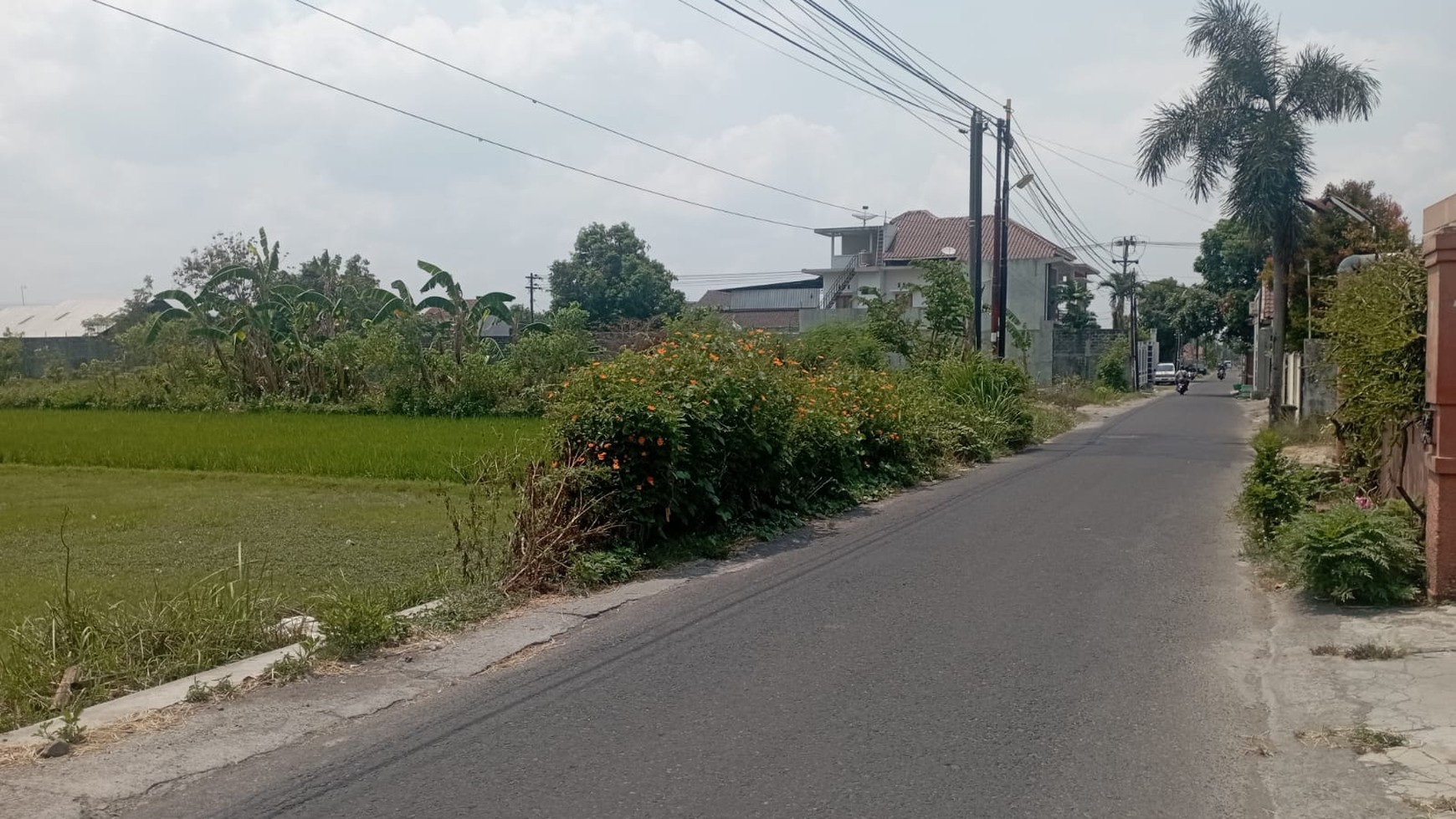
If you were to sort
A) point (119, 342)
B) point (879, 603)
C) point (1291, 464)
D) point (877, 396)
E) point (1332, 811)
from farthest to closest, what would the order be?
point (119, 342) → point (877, 396) → point (1291, 464) → point (879, 603) → point (1332, 811)

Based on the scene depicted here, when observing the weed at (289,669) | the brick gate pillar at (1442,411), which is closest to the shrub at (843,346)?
Answer: the brick gate pillar at (1442,411)

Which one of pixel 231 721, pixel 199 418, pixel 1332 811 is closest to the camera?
pixel 1332 811

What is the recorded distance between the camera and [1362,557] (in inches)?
319

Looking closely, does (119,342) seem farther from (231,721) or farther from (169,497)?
(231,721)

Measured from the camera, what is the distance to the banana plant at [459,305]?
115ft

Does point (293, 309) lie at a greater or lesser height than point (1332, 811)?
greater

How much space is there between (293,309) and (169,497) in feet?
76.8

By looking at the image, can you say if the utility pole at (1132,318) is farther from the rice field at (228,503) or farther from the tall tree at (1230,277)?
the rice field at (228,503)

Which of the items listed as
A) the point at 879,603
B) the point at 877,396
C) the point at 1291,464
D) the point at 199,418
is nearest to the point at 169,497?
the point at 877,396

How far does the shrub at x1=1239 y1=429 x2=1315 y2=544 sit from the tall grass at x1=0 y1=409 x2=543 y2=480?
361 inches

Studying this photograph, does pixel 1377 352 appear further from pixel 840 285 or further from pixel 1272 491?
pixel 840 285

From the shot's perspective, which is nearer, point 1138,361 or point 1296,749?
point 1296,749

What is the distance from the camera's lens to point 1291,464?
11.4 m

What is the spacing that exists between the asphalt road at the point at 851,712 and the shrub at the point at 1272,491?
1.70 ft
